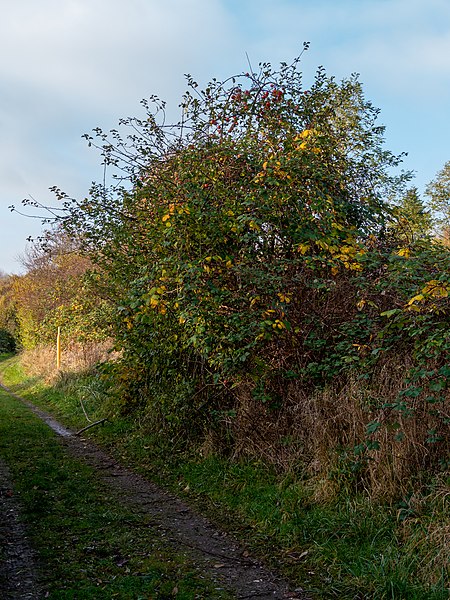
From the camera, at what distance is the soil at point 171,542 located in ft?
15.0

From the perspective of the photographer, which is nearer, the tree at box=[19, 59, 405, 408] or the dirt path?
the dirt path

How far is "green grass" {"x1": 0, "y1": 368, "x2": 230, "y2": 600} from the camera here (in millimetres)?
4543

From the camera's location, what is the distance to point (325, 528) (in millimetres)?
5375

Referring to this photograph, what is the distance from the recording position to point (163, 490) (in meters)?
7.40

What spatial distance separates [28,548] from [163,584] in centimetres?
158

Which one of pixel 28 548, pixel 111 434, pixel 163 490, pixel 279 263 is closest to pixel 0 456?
pixel 111 434

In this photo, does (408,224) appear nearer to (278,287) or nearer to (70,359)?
(278,287)

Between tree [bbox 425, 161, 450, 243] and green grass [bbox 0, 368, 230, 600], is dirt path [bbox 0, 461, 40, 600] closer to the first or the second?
green grass [bbox 0, 368, 230, 600]

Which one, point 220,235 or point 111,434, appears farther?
point 111,434

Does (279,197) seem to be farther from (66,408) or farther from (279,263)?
(66,408)

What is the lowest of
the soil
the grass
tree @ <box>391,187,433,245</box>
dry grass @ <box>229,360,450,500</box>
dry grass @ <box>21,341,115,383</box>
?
the soil

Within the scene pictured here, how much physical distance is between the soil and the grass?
194mm

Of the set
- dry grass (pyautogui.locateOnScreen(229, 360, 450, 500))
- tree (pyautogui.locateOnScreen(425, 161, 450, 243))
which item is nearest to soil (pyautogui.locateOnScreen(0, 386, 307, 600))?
dry grass (pyautogui.locateOnScreen(229, 360, 450, 500))

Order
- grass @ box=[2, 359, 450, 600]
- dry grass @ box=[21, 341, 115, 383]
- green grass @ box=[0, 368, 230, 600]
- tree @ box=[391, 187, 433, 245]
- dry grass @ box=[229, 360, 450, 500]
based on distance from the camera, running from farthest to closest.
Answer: dry grass @ box=[21, 341, 115, 383] < tree @ box=[391, 187, 433, 245] < dry grass @ box=[229, 360, 450, 500] < green grass @ box=[0, 368, 230, 600] < grass @ box=[2, 359, 450, 600]
